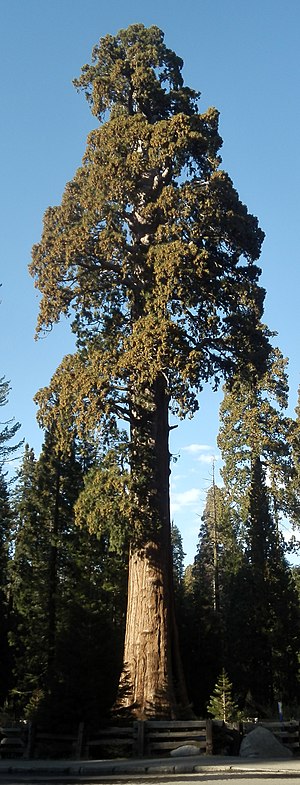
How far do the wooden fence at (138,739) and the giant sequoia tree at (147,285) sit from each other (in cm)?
135

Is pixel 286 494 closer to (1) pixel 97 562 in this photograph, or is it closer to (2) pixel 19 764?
(1) pixel 97 562

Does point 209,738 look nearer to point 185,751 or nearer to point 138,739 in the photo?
point 185,751

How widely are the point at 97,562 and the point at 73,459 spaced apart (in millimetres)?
5199

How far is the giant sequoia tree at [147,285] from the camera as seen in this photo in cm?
1816

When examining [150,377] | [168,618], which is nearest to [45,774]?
[168,618]

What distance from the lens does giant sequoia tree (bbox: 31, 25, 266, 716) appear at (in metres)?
18.2

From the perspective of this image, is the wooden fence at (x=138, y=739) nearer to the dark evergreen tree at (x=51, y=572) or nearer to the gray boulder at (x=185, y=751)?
the gray boulder at (x=185, y=751)

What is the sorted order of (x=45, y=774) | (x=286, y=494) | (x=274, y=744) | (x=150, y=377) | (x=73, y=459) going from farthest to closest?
(x=73, y=459), (x=286, y=494), (x=150, y=377), (x=274, y=744), (x=45, y=774)

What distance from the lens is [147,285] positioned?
1948cm

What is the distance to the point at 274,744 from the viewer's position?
14680 mm

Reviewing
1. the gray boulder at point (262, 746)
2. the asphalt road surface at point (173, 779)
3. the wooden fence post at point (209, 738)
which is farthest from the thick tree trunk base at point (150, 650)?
the asphalt road surface at point (173, 779)

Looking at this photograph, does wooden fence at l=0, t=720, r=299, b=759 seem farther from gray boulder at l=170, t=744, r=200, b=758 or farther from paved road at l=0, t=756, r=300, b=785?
paved road at l=0, t=756, r=300, b=785

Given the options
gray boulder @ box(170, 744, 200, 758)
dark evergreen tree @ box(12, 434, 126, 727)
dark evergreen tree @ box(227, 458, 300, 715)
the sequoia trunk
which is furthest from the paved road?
dark evergreen tree @ box(227, 458, 300, 715)

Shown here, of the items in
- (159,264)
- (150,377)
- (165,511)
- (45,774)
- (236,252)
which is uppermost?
(236,252)
